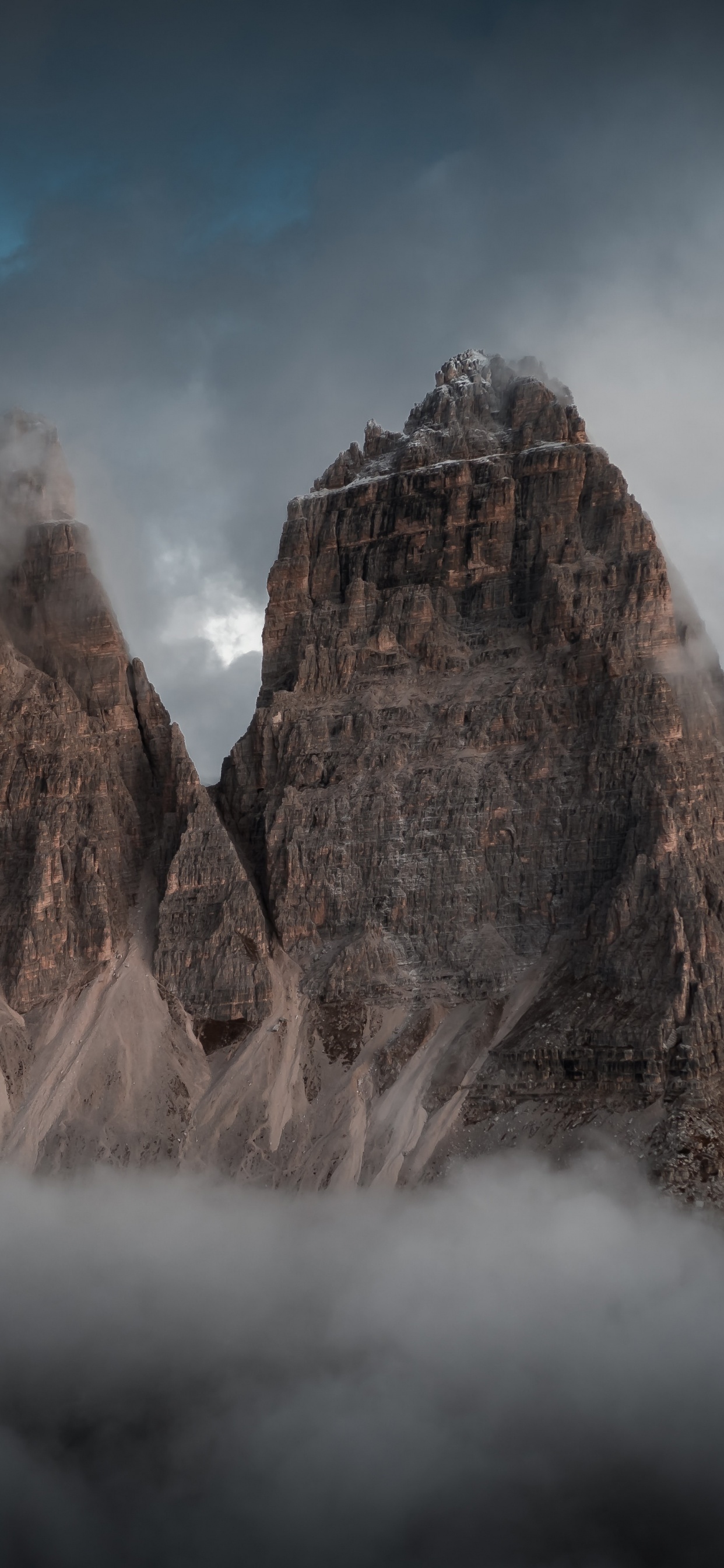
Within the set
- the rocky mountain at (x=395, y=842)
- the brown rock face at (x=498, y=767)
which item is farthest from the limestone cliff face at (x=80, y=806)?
the brown rock face at (x=498, y=767)

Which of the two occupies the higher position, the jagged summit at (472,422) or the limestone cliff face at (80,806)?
the jagged summit at (472,422)

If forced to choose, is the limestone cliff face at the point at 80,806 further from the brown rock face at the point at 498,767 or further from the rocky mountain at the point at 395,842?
the brown rock face at the point at 498,767

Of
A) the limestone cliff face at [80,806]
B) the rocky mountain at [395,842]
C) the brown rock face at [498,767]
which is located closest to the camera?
the brown rock face at [498,767]

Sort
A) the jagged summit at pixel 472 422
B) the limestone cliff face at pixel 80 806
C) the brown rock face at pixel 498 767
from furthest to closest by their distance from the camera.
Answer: the jagged summit at pixel 472 422 < the limestone cliff face at pixel 80 806 < the brown rock face at pixel 498 767

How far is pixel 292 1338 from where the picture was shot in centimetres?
11412

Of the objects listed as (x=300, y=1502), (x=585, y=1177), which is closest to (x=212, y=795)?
(x=585, y=1177)

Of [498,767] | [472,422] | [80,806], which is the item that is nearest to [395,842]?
[498,767]

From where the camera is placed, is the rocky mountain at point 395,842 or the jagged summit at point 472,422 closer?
the rocky mountain at point 395,842

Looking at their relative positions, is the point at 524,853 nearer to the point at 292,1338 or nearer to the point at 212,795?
the point at 212,795

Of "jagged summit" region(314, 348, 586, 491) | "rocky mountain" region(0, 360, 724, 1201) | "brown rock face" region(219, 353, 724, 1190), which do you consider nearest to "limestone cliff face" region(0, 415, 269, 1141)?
"rocky mountain" region(0, 360, 724, 1201)

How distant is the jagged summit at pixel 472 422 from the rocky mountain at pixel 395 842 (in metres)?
0.40

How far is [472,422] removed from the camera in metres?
176

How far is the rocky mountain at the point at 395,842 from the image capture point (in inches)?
5413

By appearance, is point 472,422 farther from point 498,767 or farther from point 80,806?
point 80,806
